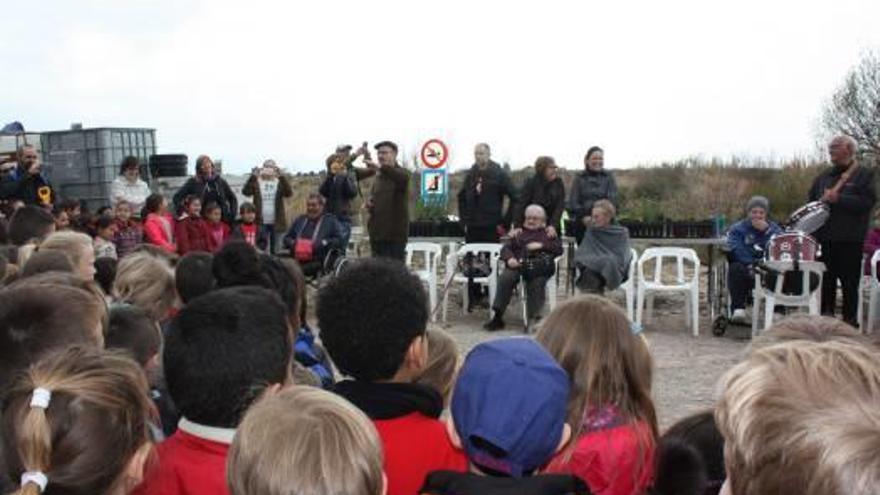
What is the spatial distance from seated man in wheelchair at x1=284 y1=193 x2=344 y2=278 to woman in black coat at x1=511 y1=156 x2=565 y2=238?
6.66 ft

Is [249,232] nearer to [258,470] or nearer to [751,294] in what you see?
[751,294]

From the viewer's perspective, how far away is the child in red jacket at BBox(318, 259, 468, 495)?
2.10 m

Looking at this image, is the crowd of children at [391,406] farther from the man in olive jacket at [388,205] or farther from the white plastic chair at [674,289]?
the man in olive jacket at [388,205]

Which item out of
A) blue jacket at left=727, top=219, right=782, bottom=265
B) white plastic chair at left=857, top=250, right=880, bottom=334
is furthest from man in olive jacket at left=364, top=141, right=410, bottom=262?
white plastic chair at left=857, top=250, right=880, bottom=334

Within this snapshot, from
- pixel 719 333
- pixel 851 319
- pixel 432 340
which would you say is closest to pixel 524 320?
pixel 719 333

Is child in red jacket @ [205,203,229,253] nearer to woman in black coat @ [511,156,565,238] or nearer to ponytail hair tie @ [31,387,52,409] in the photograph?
woman in black coat @ [511,156,565,238]

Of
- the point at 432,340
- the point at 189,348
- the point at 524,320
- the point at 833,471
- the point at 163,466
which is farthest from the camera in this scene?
the point at 524,320

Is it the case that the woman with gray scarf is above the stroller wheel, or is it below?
above

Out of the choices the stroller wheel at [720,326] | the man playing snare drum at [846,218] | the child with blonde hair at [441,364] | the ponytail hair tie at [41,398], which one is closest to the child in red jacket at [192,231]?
the stroller wheel at [720,326]

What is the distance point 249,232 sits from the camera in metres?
10.1

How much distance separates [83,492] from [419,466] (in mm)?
744

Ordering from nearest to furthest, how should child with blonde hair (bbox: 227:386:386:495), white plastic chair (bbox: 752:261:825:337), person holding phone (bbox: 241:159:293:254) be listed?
child with blonde hair (bbox: 227:386:386:495) < white plastic chair (bbox: 752:261:825:337) < person holding phone (bbox: 241:159:293:254)

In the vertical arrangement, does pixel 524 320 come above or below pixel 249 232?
below

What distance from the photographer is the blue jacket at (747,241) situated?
8.11 meters
